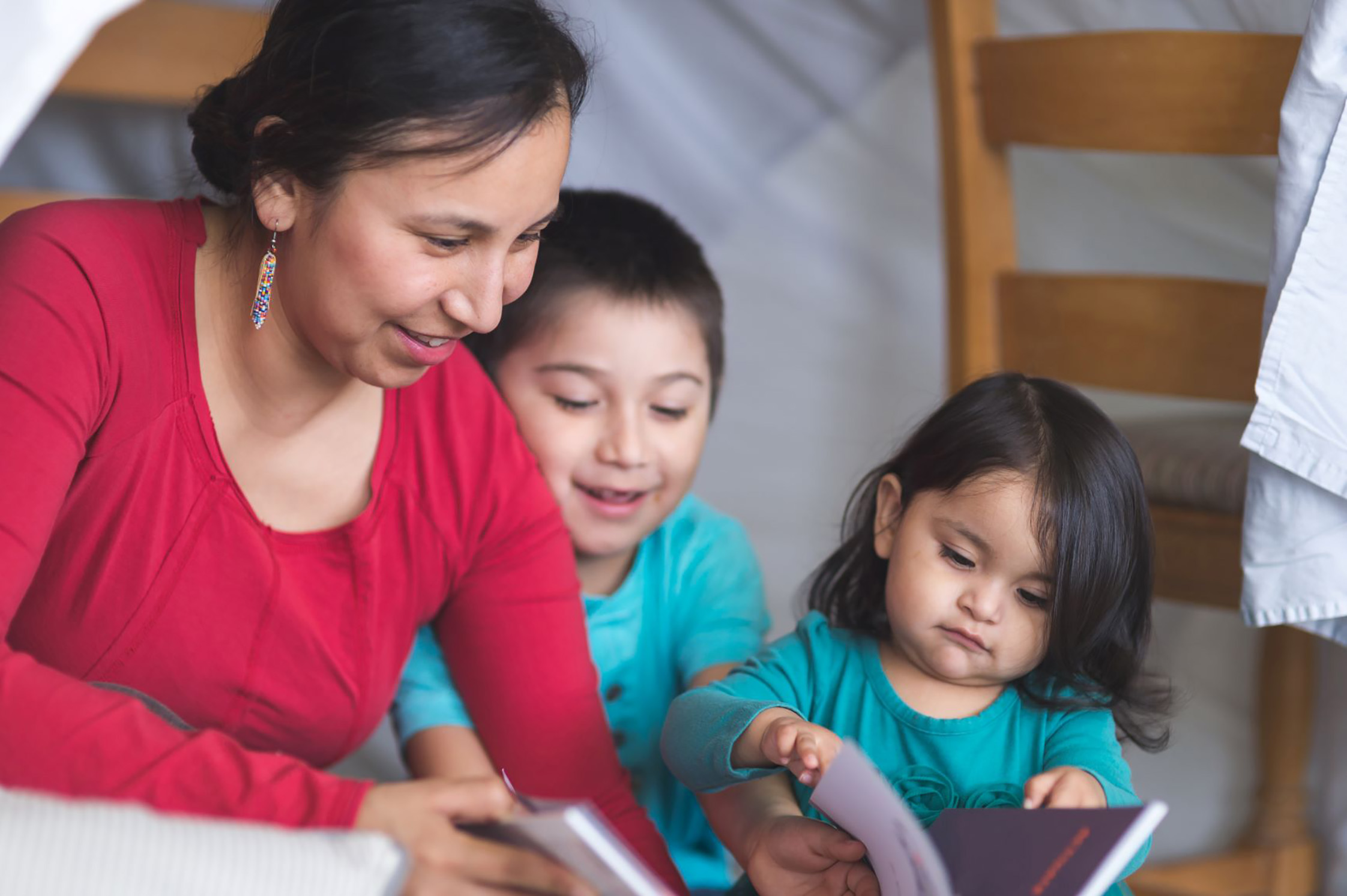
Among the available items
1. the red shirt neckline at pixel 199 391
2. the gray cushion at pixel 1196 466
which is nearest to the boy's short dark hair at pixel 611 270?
the red shirt neckline at pixel 199 391

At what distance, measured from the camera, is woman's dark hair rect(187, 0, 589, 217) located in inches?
33.9

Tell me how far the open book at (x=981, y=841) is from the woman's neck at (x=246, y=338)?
50cm

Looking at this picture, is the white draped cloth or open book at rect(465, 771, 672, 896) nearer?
open book at rect(465, 771, 672, 896)

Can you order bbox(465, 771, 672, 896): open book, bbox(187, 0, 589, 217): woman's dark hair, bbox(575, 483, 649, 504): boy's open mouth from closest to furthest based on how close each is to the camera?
bbox(465, 771, 672, 896): open book → bbox(187, 0, 589, 217): woman's dark hair → bbox(575, 483, 649, 504): boy's open mouth

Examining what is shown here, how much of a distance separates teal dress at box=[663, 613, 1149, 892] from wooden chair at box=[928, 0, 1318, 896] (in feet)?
1.70

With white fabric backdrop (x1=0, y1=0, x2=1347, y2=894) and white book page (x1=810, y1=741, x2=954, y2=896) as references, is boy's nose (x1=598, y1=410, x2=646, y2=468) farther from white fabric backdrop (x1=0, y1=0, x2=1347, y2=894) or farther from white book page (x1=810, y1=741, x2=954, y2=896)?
white fabric backdrop (x1=0, y1=0, x2=1347, y2=894)

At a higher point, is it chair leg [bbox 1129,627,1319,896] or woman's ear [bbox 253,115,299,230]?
woman's ear [bbox 253,115,299,230]

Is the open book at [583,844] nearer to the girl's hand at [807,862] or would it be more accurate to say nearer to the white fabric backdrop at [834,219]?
the girl's hand at [807,862]

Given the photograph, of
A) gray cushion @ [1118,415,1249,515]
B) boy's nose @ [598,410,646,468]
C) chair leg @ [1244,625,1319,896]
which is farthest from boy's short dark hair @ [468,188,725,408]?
chair leg @ [1244,625,1319,896]

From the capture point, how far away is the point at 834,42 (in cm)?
202

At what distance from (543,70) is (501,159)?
0.26ft

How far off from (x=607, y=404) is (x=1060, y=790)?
0.56 metres

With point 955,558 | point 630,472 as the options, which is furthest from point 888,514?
point 630,472

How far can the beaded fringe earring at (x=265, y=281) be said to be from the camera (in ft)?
3.15
